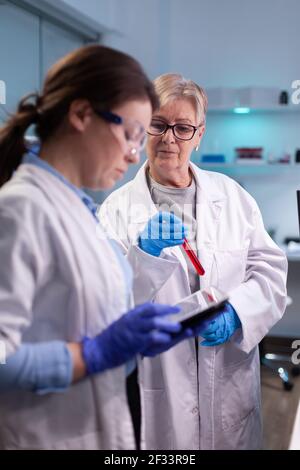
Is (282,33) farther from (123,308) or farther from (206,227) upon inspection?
(123,308)

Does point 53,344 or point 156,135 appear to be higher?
point 156,135

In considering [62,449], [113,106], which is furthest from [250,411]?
[113,106]

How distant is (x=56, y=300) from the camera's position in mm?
852

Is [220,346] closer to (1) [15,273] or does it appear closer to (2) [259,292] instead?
(2) [259,292]

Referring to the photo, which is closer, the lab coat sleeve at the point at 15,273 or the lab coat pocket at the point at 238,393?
the lab coat sleeve at the point at 15,273

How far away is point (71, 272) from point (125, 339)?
0.13m

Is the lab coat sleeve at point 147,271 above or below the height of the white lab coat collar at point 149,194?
below

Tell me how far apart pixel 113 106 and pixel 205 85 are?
3.33m

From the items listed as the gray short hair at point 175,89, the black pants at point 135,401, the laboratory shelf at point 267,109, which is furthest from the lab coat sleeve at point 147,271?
the laboratory shelf at point 267,109

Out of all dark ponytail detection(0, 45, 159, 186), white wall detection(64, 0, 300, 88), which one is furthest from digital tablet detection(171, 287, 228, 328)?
white wall detection(64, 0, 300, 88)

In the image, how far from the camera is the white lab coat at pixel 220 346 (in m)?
1.40

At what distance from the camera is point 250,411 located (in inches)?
58.6

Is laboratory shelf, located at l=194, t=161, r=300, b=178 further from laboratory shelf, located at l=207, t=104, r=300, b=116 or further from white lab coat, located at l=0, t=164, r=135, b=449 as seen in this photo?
white lab coat, located at l=0, t=164, r=135, b=449

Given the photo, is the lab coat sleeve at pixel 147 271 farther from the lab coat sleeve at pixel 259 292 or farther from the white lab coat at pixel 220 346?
the lab coat sleeve at pixel 259 292
